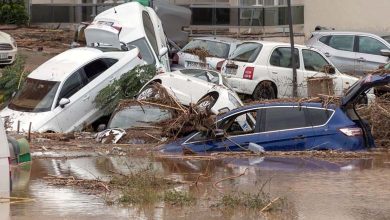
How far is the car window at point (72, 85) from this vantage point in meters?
19.4

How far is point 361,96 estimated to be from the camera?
16281mm

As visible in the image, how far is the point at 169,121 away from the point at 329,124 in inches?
127

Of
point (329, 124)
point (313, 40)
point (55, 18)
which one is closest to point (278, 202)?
point (329, 124)

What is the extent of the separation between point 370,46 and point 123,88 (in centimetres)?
841

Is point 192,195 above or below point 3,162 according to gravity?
below

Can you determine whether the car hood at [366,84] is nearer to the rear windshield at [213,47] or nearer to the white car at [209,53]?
the white car at [209,53]

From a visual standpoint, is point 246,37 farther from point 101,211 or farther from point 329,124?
point 101,211

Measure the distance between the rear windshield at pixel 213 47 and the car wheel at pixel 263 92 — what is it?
69.2 inches

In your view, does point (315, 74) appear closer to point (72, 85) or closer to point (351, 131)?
point (72, 85)

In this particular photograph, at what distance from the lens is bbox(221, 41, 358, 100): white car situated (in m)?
21.8

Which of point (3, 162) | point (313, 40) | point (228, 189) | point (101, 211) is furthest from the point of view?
point (313, 40)

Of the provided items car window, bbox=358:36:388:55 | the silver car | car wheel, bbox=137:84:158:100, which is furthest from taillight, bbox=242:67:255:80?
car window, bbox=358:36:388:55

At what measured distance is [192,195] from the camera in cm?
1198

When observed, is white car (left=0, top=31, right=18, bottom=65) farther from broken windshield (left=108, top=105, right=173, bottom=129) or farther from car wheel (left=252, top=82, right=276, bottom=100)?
broken windshield (left=108, top=105, right=173, bottom=129)
